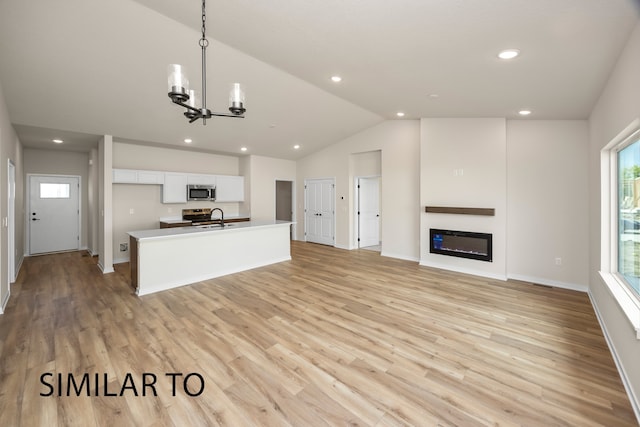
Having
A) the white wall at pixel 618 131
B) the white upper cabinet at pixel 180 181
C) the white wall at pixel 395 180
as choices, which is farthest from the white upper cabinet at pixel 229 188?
the white wall at pixel 618 131

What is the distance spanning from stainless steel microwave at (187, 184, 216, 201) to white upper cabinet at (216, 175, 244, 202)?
0.21m

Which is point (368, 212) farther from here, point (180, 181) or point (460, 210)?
point (180, 181)

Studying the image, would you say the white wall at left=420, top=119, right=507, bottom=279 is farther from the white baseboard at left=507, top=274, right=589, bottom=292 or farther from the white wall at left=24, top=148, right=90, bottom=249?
the white wall at left=24, top=148, right=90, bottom=249

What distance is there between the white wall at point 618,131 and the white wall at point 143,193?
23.8 feet

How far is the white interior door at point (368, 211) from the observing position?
24.3 feet

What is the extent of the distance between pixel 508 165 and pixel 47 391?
6.11 metres

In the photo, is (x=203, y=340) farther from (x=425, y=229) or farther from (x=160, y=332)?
(x=425, y=229)

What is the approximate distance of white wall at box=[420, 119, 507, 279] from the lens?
471 centimetres

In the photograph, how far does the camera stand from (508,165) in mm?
4703

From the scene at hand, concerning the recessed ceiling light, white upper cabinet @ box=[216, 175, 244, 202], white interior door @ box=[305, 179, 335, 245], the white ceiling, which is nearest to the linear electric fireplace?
the white ceiling

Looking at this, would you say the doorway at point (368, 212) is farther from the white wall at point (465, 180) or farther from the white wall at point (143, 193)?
the white wall at point (143, 193)

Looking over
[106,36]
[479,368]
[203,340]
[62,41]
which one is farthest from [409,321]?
[62,41]

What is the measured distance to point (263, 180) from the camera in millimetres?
7801

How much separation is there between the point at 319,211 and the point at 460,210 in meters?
3.97
